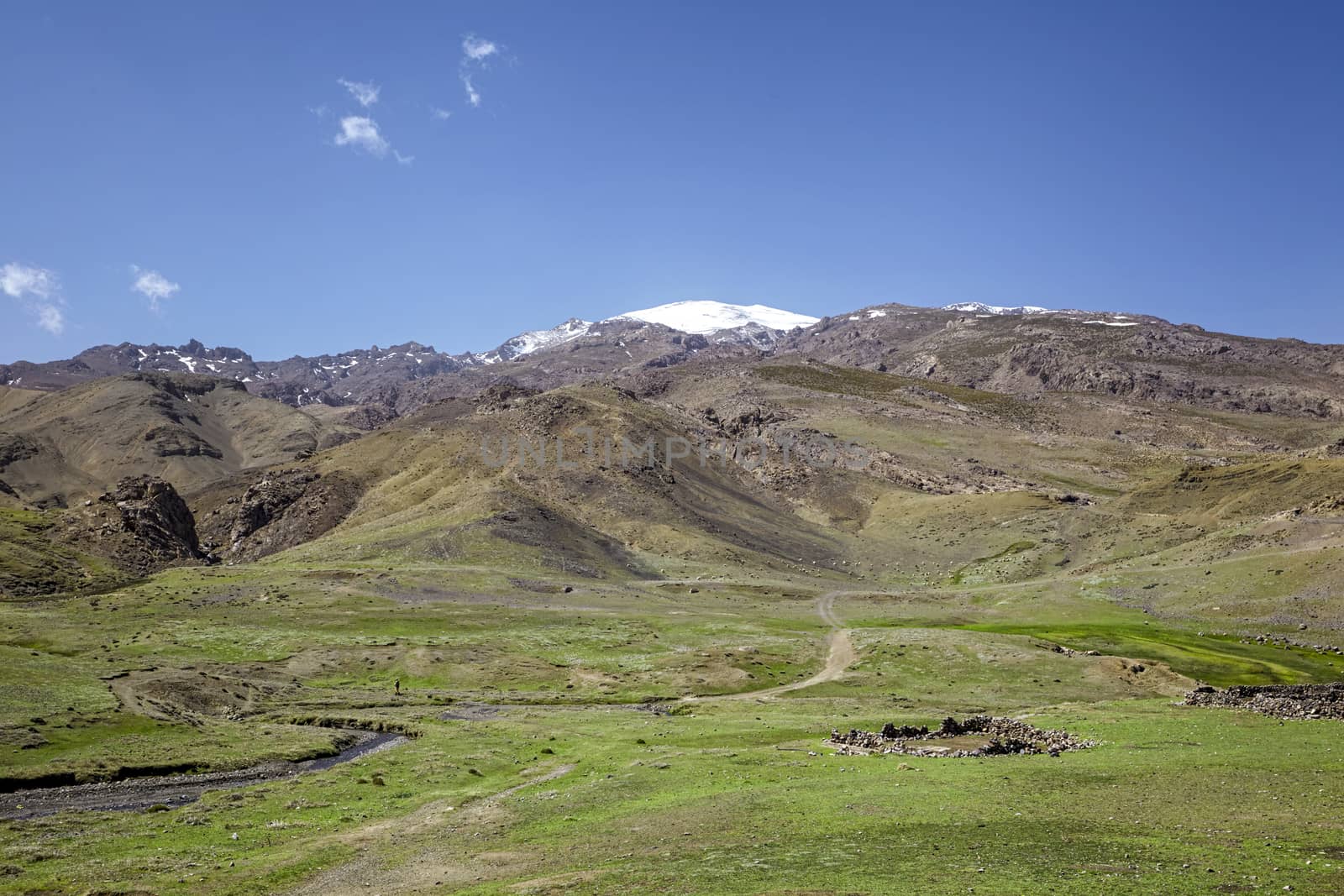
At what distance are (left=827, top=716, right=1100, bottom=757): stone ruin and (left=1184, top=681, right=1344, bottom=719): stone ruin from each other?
545 inches

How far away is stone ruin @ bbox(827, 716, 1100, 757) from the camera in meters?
46.6

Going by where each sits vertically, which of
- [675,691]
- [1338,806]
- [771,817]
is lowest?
[675,691]

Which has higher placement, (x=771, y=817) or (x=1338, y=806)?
(x=1338, y=806)

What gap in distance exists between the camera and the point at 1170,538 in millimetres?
168750

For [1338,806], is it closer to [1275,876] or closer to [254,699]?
[1275,876]

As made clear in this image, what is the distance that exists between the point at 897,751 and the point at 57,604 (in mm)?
111544

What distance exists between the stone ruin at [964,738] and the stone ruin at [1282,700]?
1385cm

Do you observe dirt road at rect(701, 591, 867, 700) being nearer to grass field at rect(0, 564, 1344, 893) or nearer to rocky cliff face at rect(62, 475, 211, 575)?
grass field at rect(0, 564, 1344, 893)

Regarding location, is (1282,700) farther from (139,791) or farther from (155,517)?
(155,517)

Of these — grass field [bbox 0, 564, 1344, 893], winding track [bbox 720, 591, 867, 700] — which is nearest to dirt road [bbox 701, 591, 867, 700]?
winding track [bbox 720, 591, 867, 700]

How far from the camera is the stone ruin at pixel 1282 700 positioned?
2046 inches

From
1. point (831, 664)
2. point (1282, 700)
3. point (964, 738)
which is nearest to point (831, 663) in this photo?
point (831, 664)

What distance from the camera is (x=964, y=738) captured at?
51.1m

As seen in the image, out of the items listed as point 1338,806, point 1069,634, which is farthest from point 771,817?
point 1069,634
